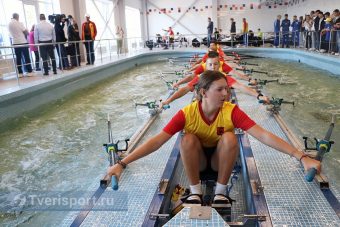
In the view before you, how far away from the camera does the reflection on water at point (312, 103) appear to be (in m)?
3.43

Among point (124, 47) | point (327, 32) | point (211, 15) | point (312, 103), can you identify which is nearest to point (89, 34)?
point (124, 47)

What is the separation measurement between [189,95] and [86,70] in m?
4.19

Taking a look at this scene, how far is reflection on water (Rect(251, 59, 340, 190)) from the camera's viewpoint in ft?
11.2

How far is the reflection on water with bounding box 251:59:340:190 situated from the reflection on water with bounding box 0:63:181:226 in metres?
2.27

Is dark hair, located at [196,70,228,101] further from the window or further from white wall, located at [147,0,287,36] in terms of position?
white wall, located at [147,0,287,36]

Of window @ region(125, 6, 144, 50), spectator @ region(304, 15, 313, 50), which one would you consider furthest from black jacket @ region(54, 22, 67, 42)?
window @ region(125, 6, 144, 50)

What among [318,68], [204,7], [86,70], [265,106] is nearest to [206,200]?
[265,106]

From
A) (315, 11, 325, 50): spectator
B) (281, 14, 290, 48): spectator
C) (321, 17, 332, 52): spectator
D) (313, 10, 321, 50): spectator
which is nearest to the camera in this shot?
(321, 17, 332, 52): spectator

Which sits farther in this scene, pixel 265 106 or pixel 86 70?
pixel 86 70

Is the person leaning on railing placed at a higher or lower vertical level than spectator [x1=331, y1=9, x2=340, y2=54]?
lower

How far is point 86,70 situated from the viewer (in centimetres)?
880

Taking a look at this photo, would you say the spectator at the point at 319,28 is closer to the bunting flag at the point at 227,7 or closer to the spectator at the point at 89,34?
the spectator at the point at 89,34

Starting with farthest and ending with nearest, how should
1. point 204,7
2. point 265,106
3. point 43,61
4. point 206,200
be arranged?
point 204,7, point 43,61, point 265,106, point 206,200

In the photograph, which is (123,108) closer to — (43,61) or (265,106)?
(265,106)
